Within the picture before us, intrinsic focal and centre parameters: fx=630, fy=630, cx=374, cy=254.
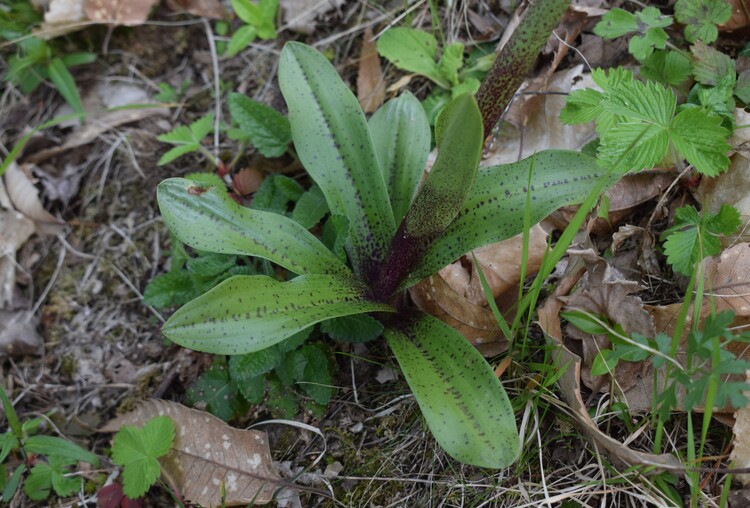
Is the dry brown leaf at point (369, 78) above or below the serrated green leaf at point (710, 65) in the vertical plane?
below

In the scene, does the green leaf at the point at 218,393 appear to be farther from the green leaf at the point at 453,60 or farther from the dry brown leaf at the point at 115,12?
the dry brown leaf at the point at 115,12

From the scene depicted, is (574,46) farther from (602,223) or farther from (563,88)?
(602,223)

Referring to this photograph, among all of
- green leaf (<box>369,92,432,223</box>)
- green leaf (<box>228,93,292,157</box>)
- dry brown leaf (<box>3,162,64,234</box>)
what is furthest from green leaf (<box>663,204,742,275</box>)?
dry brown leaf (<box>3,162,64,234</box>)

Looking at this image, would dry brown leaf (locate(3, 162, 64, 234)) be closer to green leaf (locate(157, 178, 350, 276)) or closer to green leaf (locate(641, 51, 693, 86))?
green leaf (locate(157, 178, 350, 276))

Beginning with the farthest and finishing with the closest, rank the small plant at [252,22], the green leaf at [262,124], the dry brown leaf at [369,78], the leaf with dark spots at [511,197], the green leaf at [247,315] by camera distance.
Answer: the small plant at [252,22] < the dry brown leaf at [369,78] < the green leaf at [262,124] < the leaf with dark spots at [511,197] < the green leaf at [247,315]

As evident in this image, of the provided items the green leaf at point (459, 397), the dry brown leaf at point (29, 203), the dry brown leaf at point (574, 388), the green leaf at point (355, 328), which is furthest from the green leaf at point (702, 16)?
the dry brown leaf at point (29, 203)

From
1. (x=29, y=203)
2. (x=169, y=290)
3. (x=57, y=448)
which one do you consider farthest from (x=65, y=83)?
(x=57, y=448)
